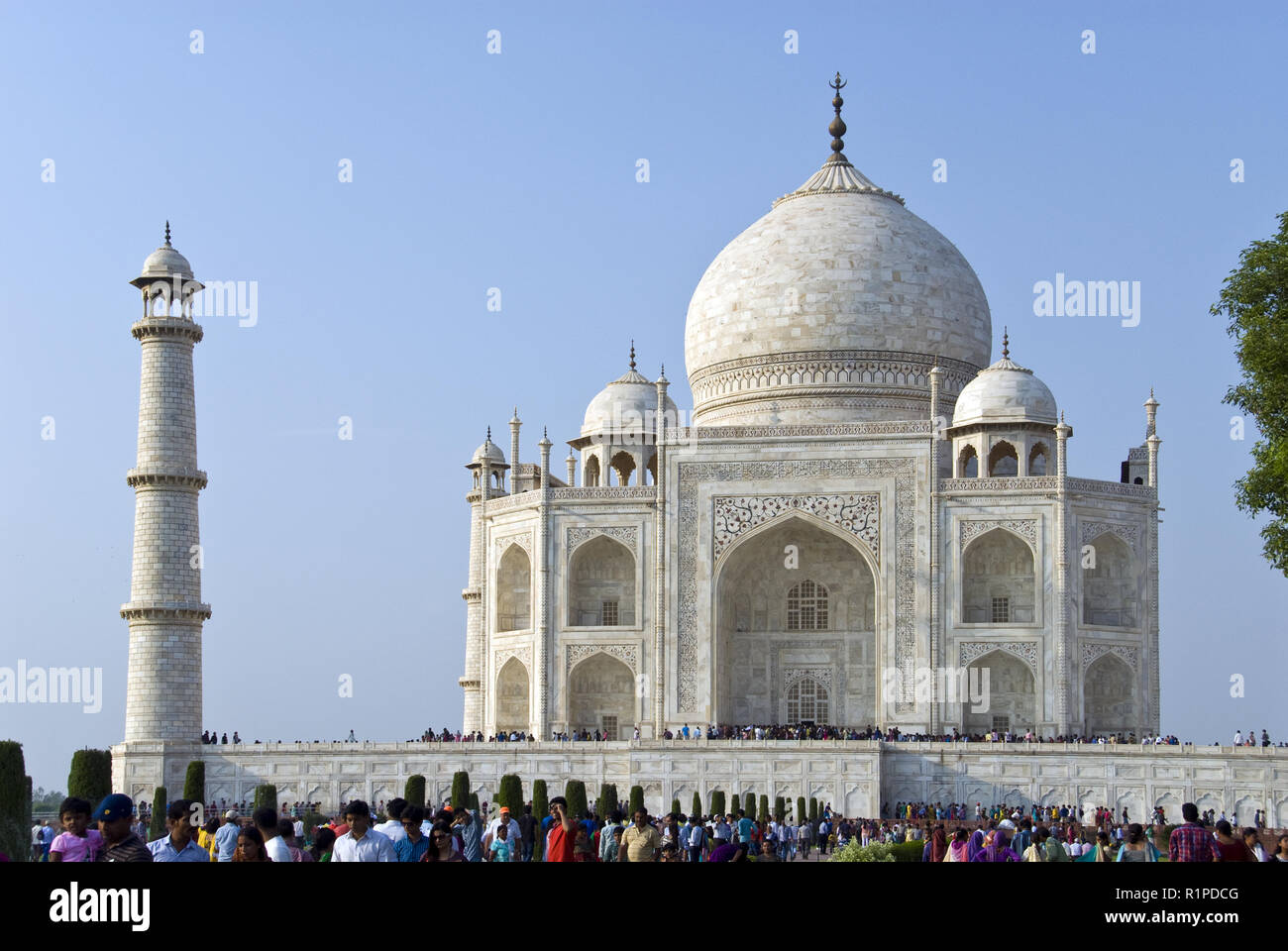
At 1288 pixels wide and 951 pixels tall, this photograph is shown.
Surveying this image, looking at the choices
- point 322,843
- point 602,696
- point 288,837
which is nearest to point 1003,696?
point 602,696

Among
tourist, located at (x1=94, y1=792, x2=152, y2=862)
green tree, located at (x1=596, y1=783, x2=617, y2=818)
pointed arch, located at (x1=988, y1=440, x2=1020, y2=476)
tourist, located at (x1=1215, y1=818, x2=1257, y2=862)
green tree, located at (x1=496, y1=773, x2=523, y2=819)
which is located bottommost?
green tree, located at (x1=596, y1=783, x2=617, y2=818)

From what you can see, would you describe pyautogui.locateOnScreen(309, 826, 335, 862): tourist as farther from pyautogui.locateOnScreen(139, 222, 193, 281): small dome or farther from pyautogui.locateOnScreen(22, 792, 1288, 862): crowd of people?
pyautogui.locateOnScreen(139, 222, 193, 281): small dome

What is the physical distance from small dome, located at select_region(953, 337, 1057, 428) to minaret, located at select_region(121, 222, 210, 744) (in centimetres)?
1270

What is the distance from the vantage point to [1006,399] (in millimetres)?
31328

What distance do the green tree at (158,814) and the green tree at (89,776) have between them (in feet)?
2.75

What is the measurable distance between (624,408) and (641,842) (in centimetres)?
2335

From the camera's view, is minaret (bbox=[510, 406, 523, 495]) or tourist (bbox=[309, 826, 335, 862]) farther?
minaret (bbox=[510, 406, 523, 495])

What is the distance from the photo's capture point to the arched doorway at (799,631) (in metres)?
31.3

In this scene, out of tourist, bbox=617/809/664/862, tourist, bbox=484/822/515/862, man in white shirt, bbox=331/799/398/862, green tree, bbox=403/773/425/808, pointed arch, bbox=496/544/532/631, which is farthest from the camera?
pointed arch, bbox=496/544/532/631

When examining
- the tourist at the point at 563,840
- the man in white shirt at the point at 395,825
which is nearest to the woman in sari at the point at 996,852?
the tourist at the point at 563,840

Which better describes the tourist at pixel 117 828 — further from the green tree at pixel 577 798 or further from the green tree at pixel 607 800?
the green tree at pixel 607 800

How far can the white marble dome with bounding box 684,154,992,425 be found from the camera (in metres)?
33.8

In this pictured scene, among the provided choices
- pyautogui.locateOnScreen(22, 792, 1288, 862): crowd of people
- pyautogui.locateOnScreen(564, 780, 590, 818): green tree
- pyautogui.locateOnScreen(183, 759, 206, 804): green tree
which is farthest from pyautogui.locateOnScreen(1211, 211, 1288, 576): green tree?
pyautogui.locateOnScreen(183, 759, 206, 804): green tree
